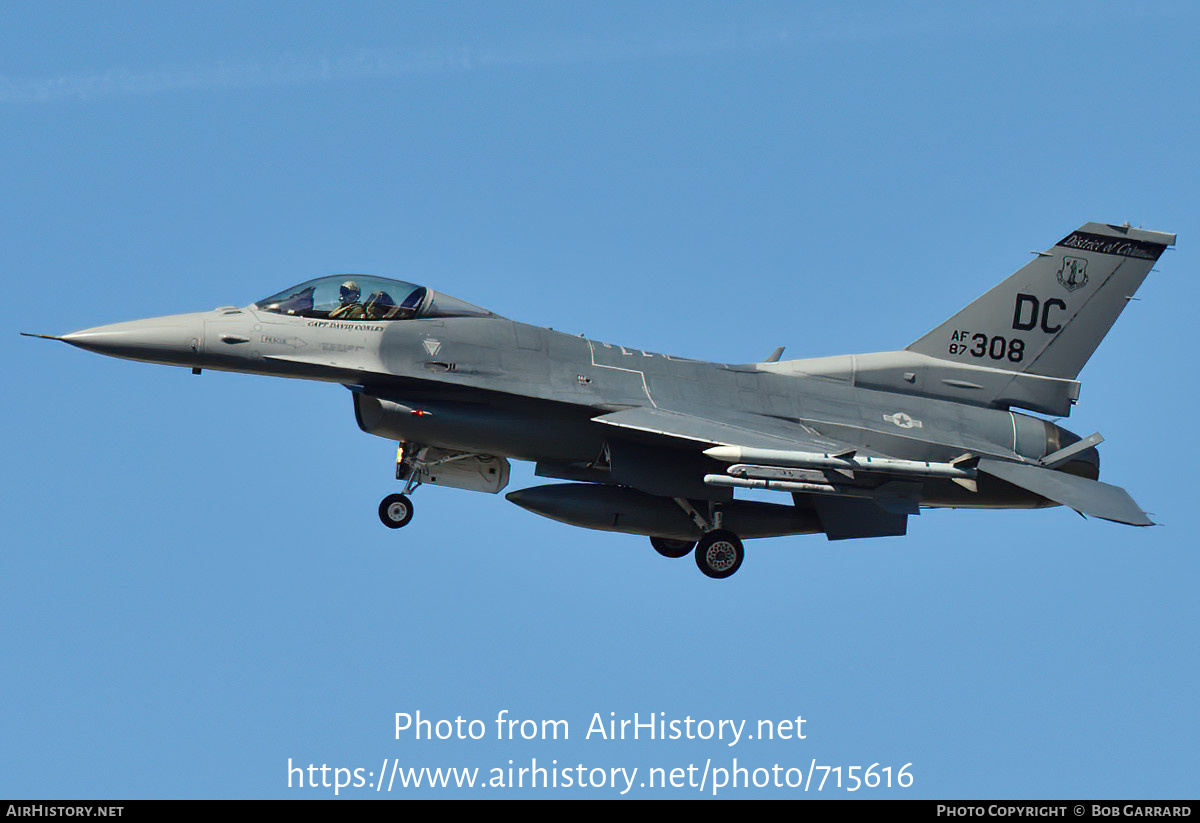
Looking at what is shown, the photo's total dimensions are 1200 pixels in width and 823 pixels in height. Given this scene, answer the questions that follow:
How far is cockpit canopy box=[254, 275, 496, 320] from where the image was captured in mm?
18156

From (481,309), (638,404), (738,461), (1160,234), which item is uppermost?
(1160,234)

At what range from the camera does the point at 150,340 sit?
17500 millimetres

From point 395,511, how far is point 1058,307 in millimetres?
8985

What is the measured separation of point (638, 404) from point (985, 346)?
493 cm

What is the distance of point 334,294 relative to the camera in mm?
18266

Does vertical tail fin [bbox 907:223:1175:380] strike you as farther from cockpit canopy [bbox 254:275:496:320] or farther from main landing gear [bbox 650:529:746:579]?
cockpit canopy [bbox 254:275:496:320]

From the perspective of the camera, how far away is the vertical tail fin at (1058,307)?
2025 cm

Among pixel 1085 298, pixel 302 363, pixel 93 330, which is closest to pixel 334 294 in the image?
pixel 302 363

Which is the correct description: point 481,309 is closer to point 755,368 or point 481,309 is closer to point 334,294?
point 334,294

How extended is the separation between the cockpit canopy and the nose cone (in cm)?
94

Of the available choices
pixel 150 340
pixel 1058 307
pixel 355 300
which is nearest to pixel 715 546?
pixel 355 300

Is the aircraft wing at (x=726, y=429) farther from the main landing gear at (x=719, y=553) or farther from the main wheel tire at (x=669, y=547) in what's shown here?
the main wheel tire at (x=669, y=547)

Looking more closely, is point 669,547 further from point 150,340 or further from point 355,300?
point 150,340

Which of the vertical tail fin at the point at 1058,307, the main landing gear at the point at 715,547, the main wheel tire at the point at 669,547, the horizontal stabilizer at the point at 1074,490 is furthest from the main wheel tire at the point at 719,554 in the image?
the vertical tail fin at the point at 1058,307
